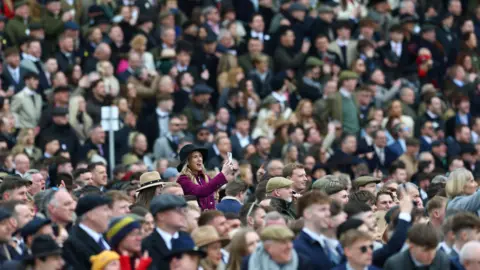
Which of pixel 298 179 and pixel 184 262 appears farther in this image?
pixel 298 179

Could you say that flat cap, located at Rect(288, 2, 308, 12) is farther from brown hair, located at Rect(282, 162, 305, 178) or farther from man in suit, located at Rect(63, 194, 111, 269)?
man in suit, located at Rect(63, 194, 111, 269)

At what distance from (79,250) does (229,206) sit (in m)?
4.56

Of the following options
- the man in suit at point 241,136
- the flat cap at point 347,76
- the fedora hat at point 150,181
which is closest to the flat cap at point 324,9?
the flat cap at point 347,76

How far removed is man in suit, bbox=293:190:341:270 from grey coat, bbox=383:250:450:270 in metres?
0.49

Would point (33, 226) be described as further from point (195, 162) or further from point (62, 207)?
point (195, 162)

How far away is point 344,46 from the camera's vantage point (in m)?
29.6

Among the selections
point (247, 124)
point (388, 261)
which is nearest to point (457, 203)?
point (388, 261)

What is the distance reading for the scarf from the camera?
41.5ft

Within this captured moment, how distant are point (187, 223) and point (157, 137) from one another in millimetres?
11231

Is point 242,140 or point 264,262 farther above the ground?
point 264,262

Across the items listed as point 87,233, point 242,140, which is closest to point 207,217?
point 87,233

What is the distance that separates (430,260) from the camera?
12.9 m

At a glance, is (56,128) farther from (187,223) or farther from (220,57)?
(187,223)

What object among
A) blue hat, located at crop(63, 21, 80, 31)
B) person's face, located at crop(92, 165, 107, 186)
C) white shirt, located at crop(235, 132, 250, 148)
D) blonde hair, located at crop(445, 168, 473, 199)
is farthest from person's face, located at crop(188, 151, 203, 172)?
blue hat, located at crop(63, 21, 80, 31)
